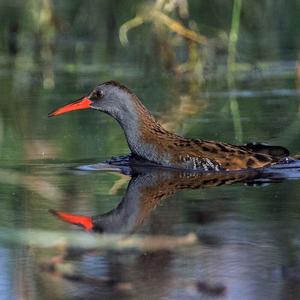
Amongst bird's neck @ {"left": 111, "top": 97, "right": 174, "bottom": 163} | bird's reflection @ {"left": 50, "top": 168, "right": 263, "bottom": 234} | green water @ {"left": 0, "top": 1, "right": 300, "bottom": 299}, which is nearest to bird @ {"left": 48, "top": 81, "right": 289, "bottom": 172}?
bird's neck @ {"left": 111, "top": 97, "right": 174, "bottom": 163}

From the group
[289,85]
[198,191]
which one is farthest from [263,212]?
[289,85]

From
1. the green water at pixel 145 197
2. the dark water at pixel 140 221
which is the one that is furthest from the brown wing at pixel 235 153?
the green water at pixel 145 197

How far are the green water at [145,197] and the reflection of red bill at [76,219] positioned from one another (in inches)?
3.1

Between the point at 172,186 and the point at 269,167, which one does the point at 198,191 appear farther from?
the point at 269,167

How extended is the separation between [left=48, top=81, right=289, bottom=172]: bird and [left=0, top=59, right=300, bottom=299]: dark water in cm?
21

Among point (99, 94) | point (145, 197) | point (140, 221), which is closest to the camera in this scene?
point (140, 221)

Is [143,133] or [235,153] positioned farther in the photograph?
[143,133]

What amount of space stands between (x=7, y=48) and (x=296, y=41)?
4.32 metres

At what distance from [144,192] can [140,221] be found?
47.5 inches

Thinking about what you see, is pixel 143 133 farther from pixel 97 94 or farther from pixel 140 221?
pixel 140 221

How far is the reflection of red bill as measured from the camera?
783cm

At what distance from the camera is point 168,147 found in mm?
10359

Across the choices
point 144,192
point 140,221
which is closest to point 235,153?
point 144,192

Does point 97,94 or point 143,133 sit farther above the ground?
point 97,94
